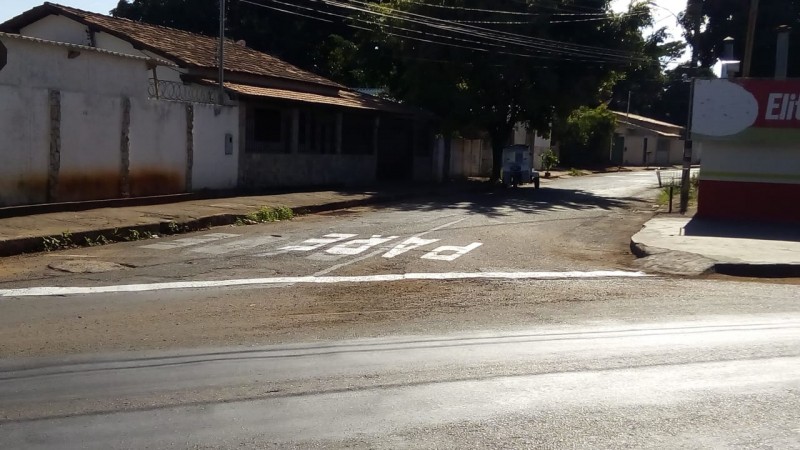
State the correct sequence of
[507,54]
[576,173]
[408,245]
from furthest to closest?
[576,173] → [507,54] → [408,245]

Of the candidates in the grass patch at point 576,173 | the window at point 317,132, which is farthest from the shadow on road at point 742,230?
the grass patch at point 576,173

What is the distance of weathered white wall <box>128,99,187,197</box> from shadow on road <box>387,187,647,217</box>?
6.17 m

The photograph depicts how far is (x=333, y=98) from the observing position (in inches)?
1198

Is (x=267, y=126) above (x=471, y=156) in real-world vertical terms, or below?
above

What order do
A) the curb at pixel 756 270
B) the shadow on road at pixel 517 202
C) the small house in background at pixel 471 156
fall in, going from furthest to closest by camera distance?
1. the small house in background at pixel 471 156
2. the shadow on road at pixel 517 202
3. the curb at pixel 756 270

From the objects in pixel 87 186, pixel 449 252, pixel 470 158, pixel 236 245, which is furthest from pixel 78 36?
pixel 470 158

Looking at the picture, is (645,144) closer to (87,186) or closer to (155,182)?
(155,182)

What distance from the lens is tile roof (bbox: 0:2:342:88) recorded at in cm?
2498

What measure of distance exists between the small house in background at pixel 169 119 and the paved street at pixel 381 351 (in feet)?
13.0

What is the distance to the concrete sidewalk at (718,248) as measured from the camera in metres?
14.2

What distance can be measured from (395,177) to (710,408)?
29484 millimetres

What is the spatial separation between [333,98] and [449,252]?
644 inches

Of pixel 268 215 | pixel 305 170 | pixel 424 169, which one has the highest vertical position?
pixel 305 170

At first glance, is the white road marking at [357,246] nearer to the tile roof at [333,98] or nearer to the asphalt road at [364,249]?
the asphalt road at [364,249]
